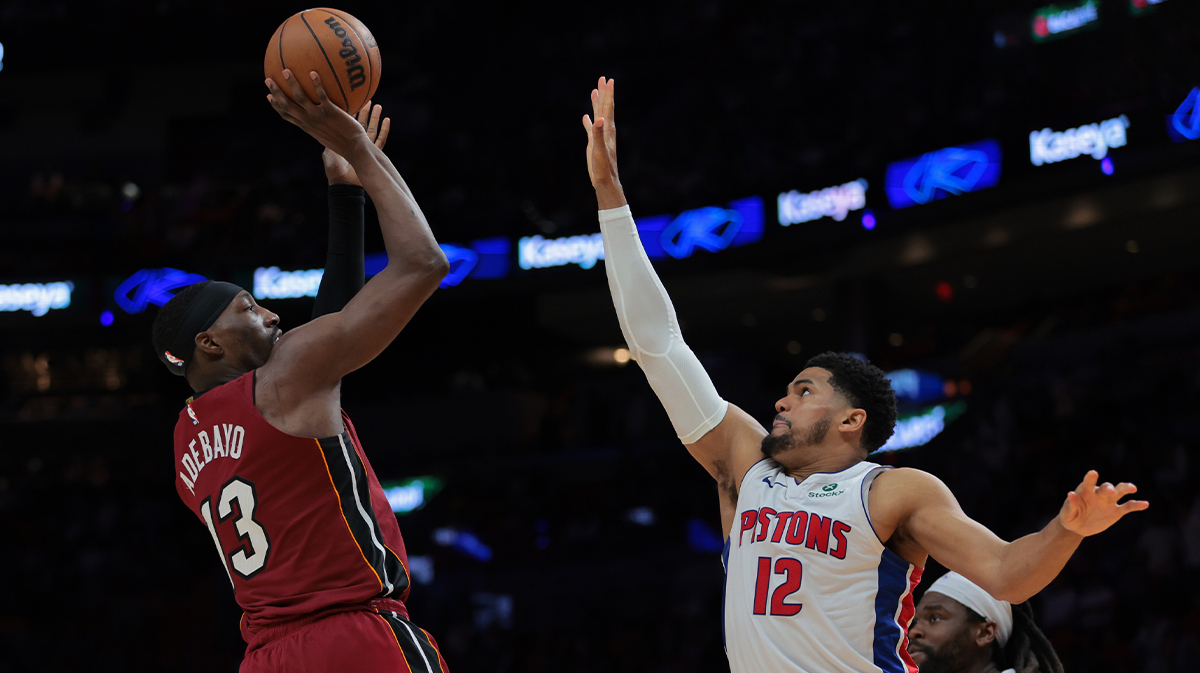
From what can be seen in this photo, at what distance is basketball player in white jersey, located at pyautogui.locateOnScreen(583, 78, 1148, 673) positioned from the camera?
269 centimetres

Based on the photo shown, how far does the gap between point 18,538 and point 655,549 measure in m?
8.38

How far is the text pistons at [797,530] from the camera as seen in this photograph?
2.92 meters

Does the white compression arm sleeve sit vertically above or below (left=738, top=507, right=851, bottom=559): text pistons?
above

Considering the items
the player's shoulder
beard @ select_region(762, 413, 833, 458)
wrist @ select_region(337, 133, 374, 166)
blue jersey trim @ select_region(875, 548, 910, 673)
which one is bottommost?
blue jersey trim @ select_region(875, 548, 910, 673)

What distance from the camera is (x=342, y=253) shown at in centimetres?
311

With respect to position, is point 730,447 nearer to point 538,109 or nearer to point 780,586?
point 780,586

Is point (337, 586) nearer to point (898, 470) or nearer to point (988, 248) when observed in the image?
point (898, 470)


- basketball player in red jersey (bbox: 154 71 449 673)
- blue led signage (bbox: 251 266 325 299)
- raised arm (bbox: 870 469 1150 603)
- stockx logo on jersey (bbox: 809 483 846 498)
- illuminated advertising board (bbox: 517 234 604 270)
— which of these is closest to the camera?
raised arm (bbox: 870 469 1150 603)

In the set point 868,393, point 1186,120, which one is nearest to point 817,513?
point 868,393

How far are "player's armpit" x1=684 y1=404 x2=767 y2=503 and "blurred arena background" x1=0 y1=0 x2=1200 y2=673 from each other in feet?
23.5

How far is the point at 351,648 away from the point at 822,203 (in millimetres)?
11079

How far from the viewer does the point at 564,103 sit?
56.1ft

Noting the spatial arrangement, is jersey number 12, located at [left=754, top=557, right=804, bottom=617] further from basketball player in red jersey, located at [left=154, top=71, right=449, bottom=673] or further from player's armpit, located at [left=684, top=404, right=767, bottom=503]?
basketball player in red jersey, located at [left=154, top=71, right=449, bottom=673]

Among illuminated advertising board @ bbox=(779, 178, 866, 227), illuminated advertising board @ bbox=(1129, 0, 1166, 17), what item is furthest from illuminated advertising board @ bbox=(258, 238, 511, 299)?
illuminated advertising board @ bbox=(1129, 0, 1166, 17)
